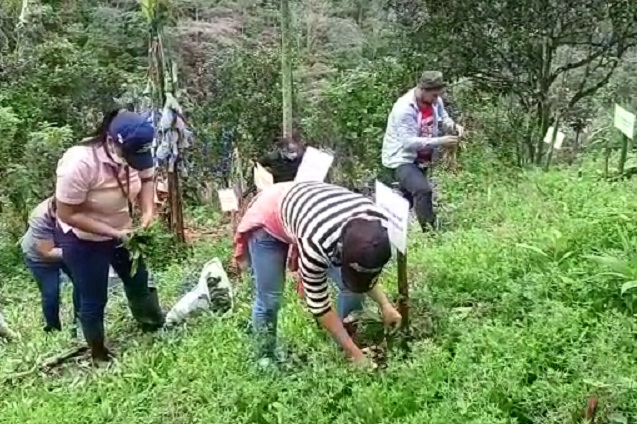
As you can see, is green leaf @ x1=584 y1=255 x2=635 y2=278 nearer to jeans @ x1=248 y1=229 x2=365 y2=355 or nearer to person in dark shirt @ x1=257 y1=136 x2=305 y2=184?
jeans @ x1=248 y1=229 x2=365 y2=355

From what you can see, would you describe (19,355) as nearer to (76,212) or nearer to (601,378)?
(76,212)

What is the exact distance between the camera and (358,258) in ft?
10.6

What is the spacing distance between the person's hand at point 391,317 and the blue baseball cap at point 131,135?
1379 mm

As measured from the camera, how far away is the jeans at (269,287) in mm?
3865

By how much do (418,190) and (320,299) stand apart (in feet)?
9.52

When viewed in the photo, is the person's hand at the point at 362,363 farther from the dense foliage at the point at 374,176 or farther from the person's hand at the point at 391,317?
the person's hand at the point at 391,317

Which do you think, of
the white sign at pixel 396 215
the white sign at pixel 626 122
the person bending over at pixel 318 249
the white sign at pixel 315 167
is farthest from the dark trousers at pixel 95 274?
the white sign at pixel 626 122

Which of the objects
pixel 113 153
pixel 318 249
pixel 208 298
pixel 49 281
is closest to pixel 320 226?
pixel 318 249

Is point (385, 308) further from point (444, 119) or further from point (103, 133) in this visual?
point (444, 119)

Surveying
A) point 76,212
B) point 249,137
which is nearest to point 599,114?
point 249,137

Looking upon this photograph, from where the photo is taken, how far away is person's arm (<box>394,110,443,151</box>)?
618 centimetres

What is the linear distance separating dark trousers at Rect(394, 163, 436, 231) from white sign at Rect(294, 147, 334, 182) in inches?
85.2

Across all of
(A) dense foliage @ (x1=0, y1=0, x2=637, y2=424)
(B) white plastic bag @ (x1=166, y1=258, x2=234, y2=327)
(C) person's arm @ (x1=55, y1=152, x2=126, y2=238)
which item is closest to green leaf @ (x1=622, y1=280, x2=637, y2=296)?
(A) dense foliage @ (x1=0, y1=0, x2=637, y2=424)

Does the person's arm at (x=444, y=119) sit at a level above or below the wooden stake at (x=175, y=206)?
above
